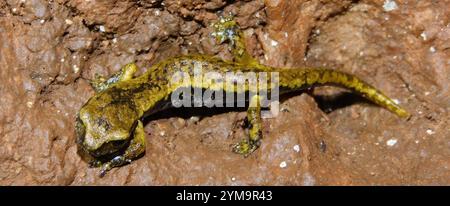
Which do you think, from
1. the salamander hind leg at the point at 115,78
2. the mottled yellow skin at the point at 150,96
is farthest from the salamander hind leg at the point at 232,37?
the salamander hind leg at the point at 115,78

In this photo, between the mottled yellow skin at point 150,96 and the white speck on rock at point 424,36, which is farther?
the white speck on rock at point 424,36

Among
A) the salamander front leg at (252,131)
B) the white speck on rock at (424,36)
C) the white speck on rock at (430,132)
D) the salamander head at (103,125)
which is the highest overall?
the salamander head at (103,125)

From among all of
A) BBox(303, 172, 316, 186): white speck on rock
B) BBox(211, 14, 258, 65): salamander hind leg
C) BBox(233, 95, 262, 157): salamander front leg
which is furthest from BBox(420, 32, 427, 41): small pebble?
BBox(303, 172, 316, 186): white speck on rock

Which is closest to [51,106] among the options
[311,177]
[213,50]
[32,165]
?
[32,165]

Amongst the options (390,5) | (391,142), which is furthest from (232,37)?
(391,142)

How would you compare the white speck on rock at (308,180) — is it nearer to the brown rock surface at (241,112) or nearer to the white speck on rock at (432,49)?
the brown rock surface at (241,112)

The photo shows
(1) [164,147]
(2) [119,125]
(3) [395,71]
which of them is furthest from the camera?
(3) [395,71]

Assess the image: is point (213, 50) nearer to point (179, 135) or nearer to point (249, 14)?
point (249, 14)
